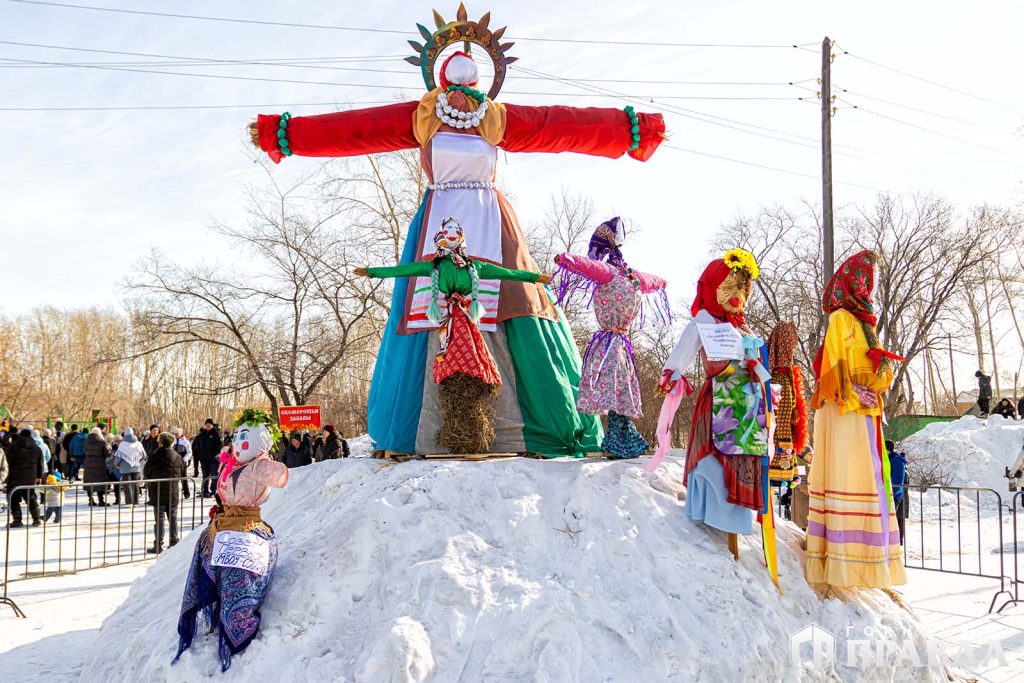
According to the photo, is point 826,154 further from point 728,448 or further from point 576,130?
point 728,448

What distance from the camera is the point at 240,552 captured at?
15.0ft

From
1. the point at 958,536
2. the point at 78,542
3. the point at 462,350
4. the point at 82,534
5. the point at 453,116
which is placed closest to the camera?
the point at 462,350

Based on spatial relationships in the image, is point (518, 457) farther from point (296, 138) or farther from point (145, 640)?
point (296, 138)

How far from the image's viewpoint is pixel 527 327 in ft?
22.2

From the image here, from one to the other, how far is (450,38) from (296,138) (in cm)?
160

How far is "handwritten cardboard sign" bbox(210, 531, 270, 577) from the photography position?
14.9 feet

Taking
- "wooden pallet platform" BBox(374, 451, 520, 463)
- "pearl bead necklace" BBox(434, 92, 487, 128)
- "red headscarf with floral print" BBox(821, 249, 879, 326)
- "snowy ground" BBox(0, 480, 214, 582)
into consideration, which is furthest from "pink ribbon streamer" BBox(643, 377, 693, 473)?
"snowy ground" BBox(0, 480, 214, 582)

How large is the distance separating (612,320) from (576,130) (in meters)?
1.94

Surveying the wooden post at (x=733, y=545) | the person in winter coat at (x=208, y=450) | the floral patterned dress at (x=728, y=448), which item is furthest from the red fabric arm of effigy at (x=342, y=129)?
the person in winter coat at (x=208, y=450)

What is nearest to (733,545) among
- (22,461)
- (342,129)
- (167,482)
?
(342,129)

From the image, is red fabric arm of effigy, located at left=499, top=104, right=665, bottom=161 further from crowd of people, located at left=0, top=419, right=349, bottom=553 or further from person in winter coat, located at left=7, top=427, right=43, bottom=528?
person in winter coat, located at left=7, top=427, right=43, bottom=528

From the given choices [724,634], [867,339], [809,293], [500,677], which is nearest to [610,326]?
[867,339]

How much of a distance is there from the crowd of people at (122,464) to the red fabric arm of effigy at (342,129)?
12.2 ft

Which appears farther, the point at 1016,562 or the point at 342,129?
the point at 1016,562
